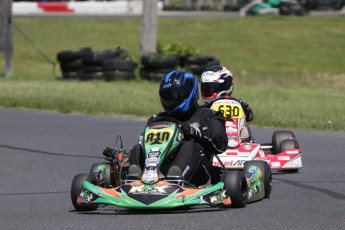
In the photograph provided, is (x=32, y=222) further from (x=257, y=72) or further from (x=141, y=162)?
(x=257, y=72)

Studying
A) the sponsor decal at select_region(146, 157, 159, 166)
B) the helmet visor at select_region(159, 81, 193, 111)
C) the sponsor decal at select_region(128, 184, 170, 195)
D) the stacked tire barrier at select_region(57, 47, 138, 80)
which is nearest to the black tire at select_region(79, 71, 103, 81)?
the stacked tire barrier at select_region(57, 47, 138, 80)

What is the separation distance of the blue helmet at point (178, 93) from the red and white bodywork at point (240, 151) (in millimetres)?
2397

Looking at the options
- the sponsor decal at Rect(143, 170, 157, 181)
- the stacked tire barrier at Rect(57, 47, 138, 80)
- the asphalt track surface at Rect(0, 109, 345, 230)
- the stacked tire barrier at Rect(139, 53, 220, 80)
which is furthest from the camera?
the stacked tire barrier at Rect(57, 47, 138, 80)

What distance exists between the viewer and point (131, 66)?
2242 cm

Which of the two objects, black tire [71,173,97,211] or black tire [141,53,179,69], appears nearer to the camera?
black tire [71,173,97,211]

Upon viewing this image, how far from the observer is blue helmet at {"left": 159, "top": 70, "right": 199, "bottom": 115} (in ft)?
25.8

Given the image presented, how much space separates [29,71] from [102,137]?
15408 mm

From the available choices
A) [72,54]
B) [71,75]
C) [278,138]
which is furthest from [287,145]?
[71,75]

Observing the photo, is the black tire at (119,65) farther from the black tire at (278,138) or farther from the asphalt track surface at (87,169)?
the black tire at (278,138)

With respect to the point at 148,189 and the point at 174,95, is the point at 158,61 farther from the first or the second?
the point at 148,189

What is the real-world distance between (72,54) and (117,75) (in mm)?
1238

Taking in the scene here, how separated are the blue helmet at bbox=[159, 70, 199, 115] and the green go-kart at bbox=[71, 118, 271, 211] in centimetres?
16

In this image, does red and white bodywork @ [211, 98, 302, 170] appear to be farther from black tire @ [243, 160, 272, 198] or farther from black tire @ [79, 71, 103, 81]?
black tire @ [79, 71, 103, 81]

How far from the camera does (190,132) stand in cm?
763
